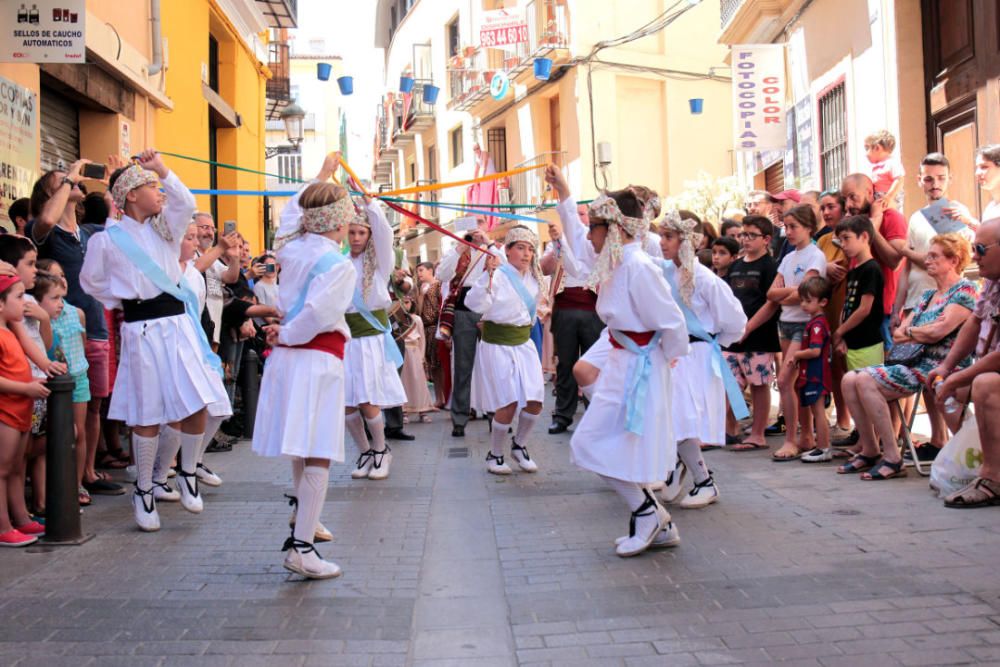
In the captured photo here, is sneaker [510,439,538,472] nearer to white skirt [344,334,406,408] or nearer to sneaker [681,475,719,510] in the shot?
white skirt [344,334,406,408]

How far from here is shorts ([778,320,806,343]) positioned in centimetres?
881

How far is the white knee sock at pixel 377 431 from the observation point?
8445mm

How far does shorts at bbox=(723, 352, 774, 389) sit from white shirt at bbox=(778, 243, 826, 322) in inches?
16.0

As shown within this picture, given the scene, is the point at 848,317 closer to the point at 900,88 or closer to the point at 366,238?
the point at 366,238

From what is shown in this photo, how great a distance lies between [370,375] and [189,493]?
2.02 metres

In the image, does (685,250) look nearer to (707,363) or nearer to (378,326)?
(707,363)

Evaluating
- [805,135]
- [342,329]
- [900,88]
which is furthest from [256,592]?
[805,135]

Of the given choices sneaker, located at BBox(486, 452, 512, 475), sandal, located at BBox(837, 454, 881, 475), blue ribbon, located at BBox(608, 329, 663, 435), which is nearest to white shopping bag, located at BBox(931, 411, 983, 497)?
sandal, located at BBox(837, 454, 881, 475)

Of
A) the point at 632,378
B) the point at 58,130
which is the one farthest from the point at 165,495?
the point at 58,130

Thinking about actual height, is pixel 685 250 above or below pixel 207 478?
above

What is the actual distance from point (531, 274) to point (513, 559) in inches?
179

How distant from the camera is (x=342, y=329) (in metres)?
5.43

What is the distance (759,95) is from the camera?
1712cm

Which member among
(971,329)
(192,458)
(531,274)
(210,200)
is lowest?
(192,458)
